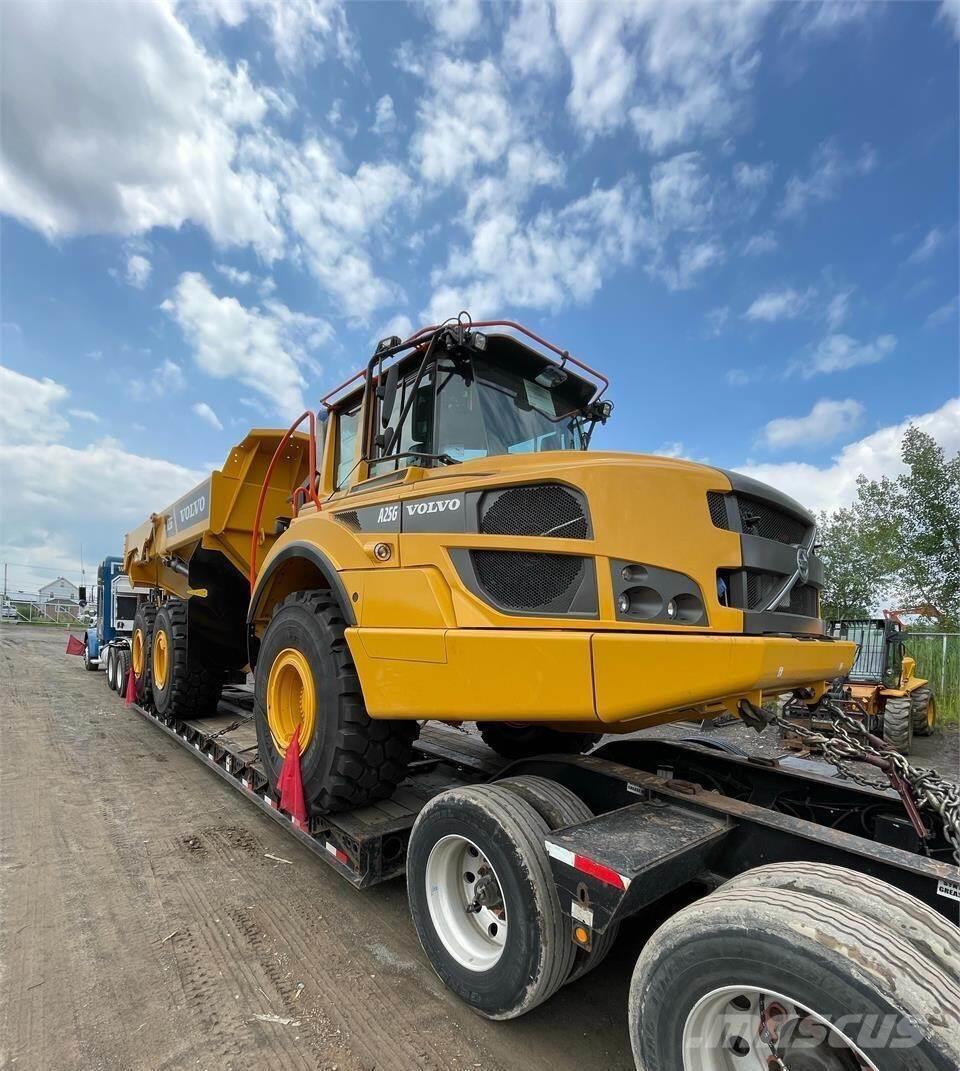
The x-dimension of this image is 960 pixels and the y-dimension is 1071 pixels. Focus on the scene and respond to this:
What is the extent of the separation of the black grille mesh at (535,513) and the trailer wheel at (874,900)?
4.28 feet

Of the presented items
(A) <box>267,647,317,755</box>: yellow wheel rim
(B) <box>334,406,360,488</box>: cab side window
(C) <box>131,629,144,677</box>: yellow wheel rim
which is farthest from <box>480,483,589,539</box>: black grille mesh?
(C) <box>131,629,144,677</box>: yellow wheel rim

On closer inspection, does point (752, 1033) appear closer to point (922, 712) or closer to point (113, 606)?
point (922, 712)

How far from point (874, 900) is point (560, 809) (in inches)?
46.0

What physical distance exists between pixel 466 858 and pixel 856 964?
5.50 ft

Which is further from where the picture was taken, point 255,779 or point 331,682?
point 255,779

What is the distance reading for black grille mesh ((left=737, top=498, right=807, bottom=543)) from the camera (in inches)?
104

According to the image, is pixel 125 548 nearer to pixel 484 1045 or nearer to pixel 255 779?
pixel 255 779

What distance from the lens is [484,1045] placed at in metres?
2.34

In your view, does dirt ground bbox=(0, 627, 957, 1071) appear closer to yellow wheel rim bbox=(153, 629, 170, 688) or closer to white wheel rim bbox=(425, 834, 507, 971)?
white wheel rim bbox=(425, 834, 507, 971)

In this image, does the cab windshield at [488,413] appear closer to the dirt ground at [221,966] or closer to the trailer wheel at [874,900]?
the trailer wheel at [874,900]

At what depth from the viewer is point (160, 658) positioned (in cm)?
722

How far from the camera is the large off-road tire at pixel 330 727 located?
333 centimetres

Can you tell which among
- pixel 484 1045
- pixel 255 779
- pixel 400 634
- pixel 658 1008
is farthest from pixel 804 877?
pixel 255 779

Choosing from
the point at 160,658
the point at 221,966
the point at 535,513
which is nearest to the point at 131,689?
the point at 160,658
